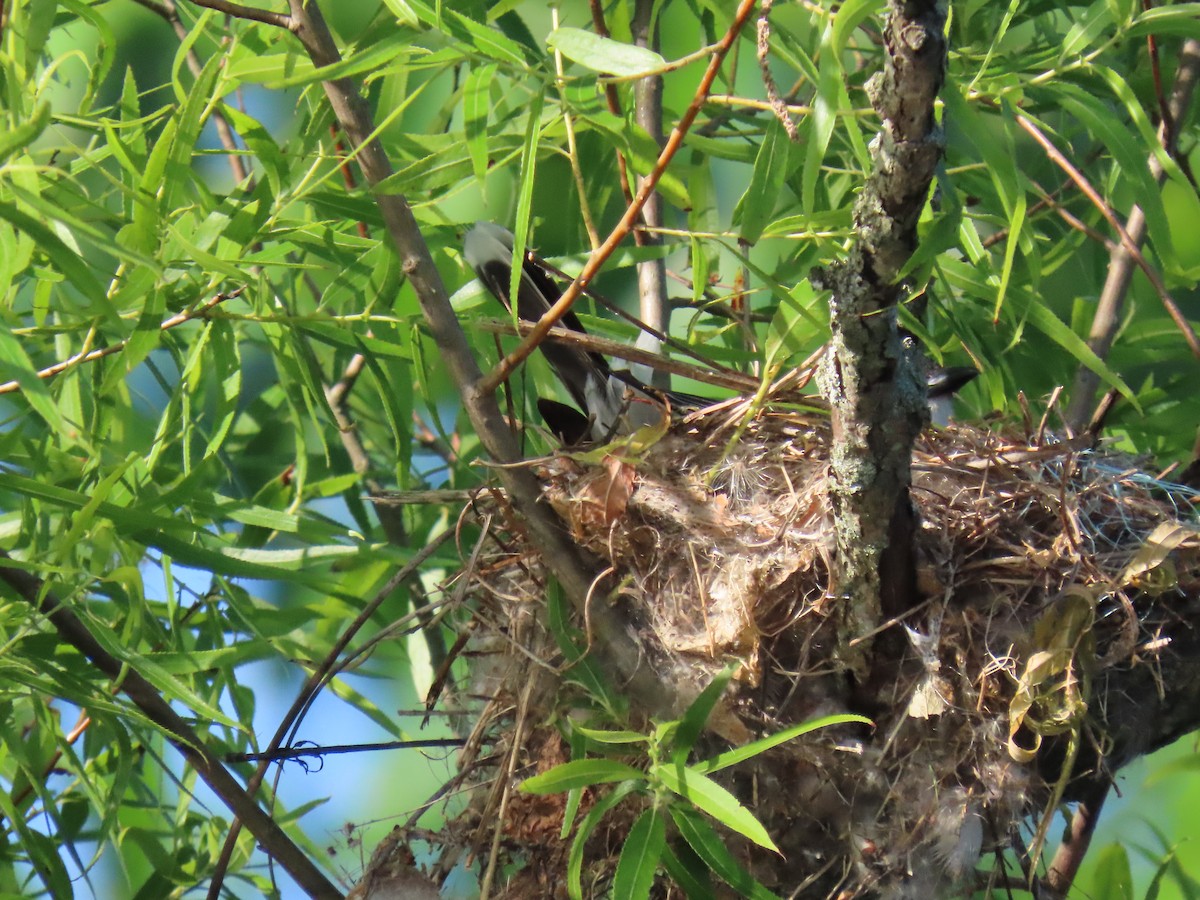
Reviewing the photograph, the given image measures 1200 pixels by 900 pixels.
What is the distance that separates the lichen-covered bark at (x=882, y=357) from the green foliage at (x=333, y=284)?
0.17ft

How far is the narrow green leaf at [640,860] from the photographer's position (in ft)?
4.48

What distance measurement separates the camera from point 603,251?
50.9 inches

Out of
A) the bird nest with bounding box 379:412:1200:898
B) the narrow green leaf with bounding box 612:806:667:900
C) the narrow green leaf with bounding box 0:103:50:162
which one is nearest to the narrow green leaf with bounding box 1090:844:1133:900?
the bird nest with bounding box 379:412:1200:898

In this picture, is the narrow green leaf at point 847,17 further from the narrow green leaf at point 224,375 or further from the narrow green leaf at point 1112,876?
the narrow green leaf at point 1112,876

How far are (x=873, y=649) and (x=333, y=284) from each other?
956 millimetres

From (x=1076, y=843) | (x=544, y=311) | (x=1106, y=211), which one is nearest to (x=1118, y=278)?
(x=1106, y=211)

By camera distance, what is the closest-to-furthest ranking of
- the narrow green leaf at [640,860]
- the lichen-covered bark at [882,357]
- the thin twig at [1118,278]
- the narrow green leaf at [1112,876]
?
the lichen-covered bark at [882,357] → the narrow green leaf at [640,860] → the narrow green leaf at [1112,876] → the thin twig at [1118,278]

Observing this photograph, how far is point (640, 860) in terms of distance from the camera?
1.38 meters

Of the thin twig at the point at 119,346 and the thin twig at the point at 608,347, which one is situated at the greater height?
the thin twig at the point at 119,346

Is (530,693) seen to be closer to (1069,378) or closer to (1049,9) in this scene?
(1069,378)

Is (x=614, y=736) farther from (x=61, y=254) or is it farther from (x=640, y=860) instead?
(x=61, y=254)

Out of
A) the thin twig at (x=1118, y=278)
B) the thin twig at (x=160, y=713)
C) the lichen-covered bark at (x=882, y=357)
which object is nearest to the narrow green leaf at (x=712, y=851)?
the lichen-covered bark at (x=882, y=357)

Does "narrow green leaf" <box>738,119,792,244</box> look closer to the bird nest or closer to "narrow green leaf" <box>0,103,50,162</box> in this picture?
the bird nest

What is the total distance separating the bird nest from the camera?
1.54m
